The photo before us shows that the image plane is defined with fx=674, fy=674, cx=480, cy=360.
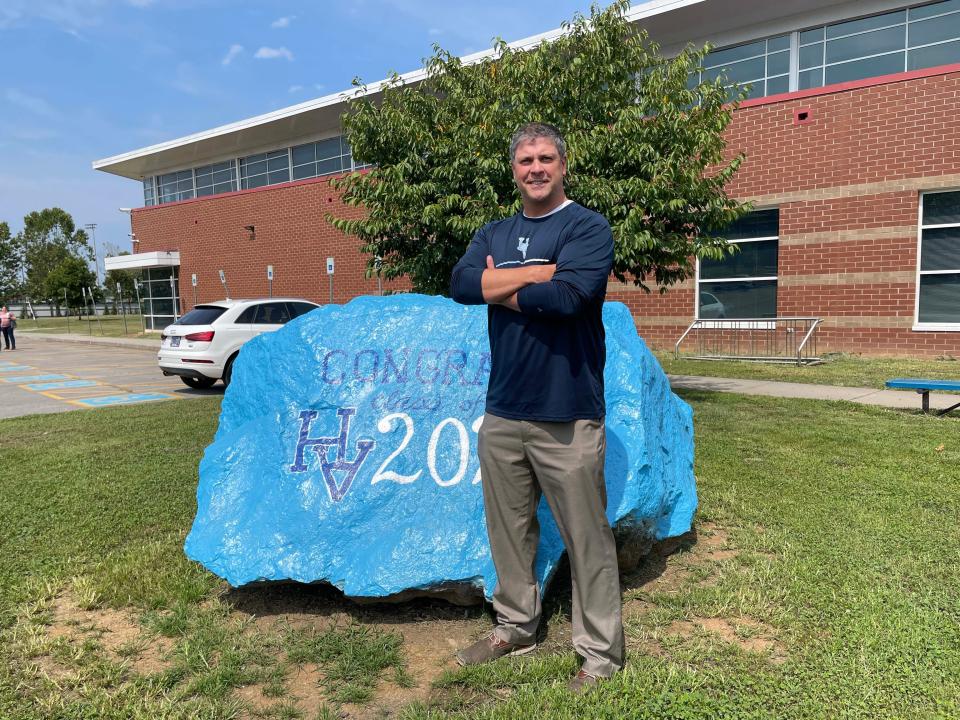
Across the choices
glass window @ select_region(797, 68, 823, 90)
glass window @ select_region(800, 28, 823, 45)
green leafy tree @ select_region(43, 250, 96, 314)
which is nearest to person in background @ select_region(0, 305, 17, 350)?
glass window @ select_region(797, 68, 823, 90)

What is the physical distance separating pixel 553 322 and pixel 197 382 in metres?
11.0

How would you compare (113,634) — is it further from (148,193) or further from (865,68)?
(148,193)

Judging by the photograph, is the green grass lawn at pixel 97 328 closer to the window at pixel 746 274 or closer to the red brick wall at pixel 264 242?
the red brick wall at pixel 264 242

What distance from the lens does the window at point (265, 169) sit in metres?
26.4

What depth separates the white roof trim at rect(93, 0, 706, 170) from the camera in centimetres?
1595

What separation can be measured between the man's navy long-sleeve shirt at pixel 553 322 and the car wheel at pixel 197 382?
10.2m

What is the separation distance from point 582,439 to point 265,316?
10.2 metres

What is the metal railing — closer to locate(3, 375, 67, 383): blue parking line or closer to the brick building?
the brick building

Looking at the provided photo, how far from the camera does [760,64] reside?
15.8 m

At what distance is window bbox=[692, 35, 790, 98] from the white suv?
11.4 m

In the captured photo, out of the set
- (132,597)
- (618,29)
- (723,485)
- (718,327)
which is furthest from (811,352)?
(132,597)

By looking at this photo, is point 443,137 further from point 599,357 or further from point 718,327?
point 718,327

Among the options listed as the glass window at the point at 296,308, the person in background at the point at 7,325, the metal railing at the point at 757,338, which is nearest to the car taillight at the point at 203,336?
the glass window at the point at 296,308

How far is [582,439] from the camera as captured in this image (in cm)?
251
